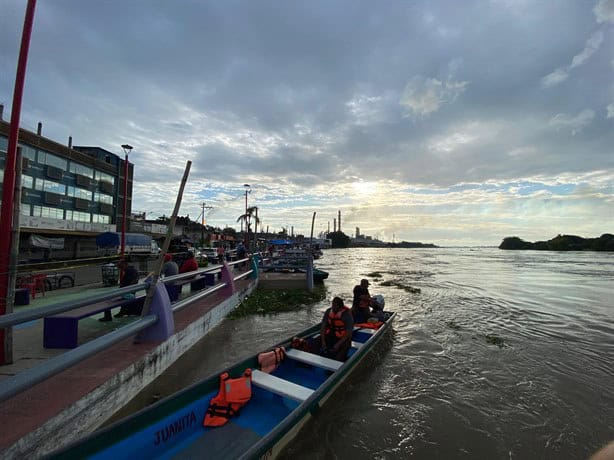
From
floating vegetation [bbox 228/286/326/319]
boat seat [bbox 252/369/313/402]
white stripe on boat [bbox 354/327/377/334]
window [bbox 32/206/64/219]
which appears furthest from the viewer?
window [bbox 32/206/64/219]

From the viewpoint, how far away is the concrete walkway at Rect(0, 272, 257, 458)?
300 cm

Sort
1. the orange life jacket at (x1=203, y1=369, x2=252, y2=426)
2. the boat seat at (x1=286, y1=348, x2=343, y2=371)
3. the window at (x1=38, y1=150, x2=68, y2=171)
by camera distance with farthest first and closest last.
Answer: the window at (x1=38, y1=150, x2=68, y2=171) < the boat seat at (x1=286, y1=348, x2=343, y2=371) < the orange life jacket at (x1=203, y1=369, x2=252, y2=426)

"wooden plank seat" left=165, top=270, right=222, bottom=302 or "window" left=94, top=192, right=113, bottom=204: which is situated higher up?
"window" left=94, top=192, right=113, bottom=204

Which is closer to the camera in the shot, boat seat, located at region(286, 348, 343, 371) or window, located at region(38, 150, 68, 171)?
boat seat, located at region(286, 348, 343, 371)

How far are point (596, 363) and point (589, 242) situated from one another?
144268mm

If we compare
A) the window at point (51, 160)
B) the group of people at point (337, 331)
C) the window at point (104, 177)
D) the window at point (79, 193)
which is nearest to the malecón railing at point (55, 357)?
the group of people at point (337, 331)

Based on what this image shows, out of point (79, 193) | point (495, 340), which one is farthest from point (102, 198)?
point (495, 340)

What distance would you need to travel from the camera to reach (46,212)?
119 ft

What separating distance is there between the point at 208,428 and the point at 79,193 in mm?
47429

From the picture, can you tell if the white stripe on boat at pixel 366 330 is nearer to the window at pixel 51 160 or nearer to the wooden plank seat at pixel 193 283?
the wooden plank seat at pixel 193 283

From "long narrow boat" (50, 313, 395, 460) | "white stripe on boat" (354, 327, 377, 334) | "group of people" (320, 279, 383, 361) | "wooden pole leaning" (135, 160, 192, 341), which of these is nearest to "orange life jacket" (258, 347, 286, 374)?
"long narrow boat" (50, 313, 395, 460)

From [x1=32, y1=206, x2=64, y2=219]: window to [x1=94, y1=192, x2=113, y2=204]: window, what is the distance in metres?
5.92

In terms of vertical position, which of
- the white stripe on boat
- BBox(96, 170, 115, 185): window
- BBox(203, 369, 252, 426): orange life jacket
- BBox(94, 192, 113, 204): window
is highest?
BBox(96, 170, 115, 185): window

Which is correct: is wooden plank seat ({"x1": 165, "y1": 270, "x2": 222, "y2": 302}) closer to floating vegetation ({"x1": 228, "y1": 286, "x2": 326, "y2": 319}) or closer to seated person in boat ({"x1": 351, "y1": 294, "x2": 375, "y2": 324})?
floating vegetation ({"x1": 228, "y1": 286, "x2": 326, "y2": 319})
